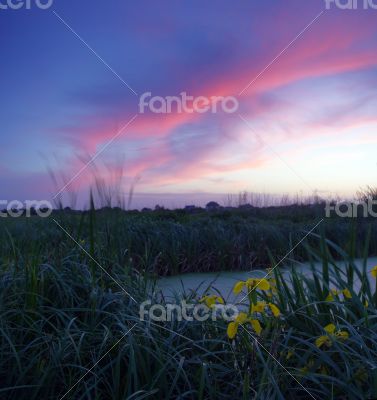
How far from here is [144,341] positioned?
7.86 feet

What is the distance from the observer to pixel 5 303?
2686 millimetres

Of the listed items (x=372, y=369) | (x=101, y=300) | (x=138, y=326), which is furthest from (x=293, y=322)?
→ (x=101, y=300)

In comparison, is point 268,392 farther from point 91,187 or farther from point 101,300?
point 91,187

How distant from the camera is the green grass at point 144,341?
2.12 metres

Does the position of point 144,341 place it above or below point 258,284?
below

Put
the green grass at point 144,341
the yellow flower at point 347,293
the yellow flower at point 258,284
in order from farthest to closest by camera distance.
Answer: the yellow flower at point 347,293
the yellow flower at point 258,284
the green grass at point 144,341

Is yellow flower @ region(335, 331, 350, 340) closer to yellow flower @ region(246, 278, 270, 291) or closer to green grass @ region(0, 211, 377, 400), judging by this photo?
green grass @ region(0, 211, 377, 400)

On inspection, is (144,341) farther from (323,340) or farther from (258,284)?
(323,340)

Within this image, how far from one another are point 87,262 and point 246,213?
7.97m

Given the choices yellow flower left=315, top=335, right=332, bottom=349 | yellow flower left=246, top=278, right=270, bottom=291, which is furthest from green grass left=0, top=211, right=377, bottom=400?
yellow flower left=246, top=278, right=270, bottom=291

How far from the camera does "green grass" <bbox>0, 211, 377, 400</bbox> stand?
2.12 m

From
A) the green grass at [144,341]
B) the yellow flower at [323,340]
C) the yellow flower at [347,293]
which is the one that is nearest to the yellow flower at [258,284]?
the green grass at [144,341]

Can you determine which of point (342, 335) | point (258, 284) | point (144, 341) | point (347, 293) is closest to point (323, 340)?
point (342, 335)

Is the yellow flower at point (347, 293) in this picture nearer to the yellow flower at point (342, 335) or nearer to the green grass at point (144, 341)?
the green grass at point (144, 341)
